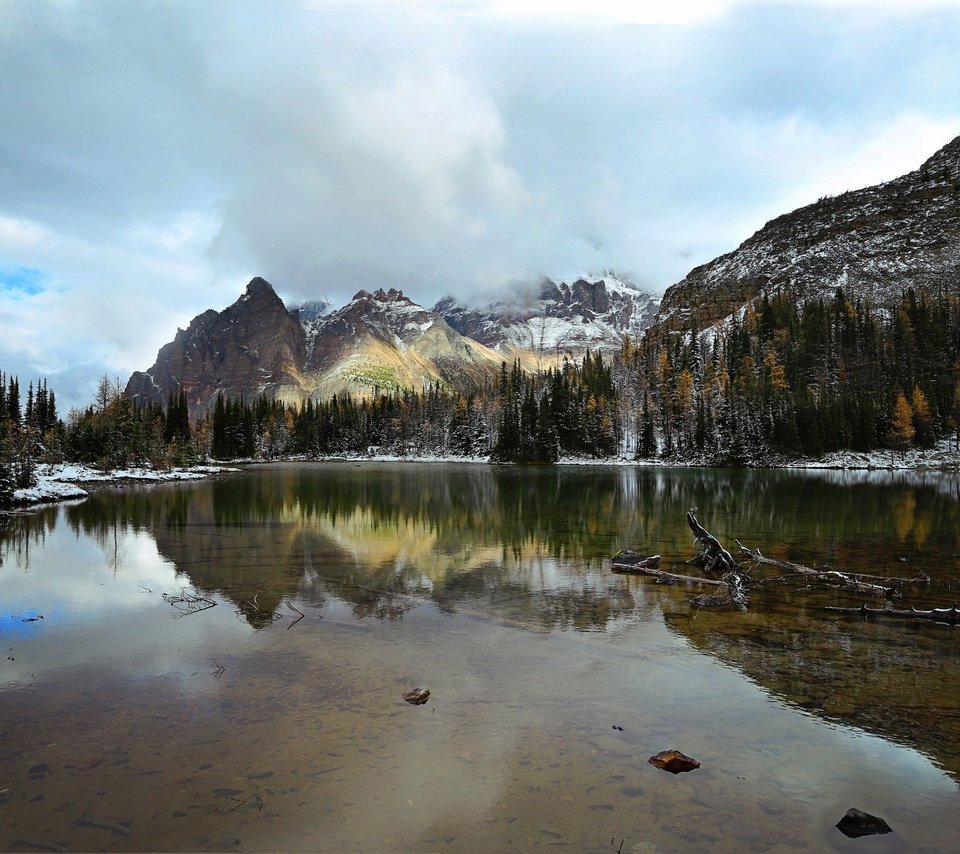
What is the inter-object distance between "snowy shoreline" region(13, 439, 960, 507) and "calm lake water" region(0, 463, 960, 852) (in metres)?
39.8

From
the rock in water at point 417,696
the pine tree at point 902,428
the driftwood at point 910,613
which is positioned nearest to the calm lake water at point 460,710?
the rock in water at point 417,696

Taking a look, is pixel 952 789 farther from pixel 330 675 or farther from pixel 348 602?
pixel 348 602

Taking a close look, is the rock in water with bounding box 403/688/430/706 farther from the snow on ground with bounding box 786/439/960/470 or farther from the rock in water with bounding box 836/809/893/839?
the snow on ground with bounding box 786/439/960/470

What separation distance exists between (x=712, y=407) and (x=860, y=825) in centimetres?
14336

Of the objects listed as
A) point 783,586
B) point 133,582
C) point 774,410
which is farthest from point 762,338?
point 133,582

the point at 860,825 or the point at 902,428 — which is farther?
the point at 902,428

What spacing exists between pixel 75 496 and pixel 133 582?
1854 inches

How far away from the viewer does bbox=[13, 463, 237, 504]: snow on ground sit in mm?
54312

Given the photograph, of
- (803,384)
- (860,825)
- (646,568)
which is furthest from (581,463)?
(860,825)

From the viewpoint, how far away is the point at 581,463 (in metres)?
143

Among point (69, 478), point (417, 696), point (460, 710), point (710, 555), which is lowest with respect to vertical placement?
point (460, 710)

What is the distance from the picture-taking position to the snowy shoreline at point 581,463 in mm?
58312

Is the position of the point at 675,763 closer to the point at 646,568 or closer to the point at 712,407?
the point at 646,568

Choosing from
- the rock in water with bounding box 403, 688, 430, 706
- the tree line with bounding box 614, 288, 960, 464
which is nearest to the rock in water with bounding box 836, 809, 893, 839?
the rock in water with bounding box 403, 688, 430, 706
